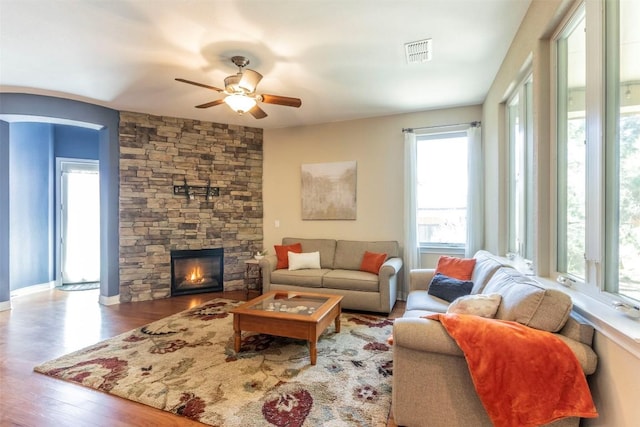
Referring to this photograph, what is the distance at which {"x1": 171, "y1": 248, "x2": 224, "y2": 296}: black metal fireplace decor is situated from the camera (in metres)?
4.65

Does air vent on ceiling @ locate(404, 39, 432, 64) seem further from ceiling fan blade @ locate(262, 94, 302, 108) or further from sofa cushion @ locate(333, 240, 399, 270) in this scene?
sofa cushion @ locate(333, 240, 399, 270)

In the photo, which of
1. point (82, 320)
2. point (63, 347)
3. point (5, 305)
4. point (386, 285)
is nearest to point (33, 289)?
point (5, 305)

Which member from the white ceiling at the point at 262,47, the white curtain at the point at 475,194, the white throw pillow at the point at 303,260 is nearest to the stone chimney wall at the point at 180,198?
the white ceiling at the point at 262,47

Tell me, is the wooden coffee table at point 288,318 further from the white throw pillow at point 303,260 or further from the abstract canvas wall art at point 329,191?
the abstract canvas wall art at point 329,191

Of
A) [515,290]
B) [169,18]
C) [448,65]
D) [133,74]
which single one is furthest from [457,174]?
[133,74]

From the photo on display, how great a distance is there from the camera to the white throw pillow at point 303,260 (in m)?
4.24

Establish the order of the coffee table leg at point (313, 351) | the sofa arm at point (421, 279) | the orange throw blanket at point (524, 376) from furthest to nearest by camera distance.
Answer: the sofa arm at point (421, 279) < the coffee table leg at point (313, 351) < the orange throw blanket at point (524, 376)

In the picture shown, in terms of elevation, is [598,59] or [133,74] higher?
[133,74]

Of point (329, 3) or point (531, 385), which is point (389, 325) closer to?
point (531, 385)

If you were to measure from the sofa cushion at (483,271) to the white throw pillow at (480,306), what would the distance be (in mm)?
627

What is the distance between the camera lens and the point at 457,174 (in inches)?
166

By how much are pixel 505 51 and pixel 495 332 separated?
2.61m

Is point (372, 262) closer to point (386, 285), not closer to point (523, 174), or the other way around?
point (386, 285)

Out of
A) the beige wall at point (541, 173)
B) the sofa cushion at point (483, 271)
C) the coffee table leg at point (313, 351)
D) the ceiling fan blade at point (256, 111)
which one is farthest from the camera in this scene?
the ceiling fan blade at point (256, 111)
